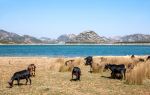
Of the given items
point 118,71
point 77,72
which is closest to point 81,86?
point 77,72

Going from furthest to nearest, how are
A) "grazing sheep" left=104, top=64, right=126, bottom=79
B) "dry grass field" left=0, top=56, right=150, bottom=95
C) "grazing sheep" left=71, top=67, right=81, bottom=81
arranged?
1. "grazing sheep" left=104, top=64, right=126, bottom=79
2. "grazing sheep" left=71, top=67, right=81, bottom=81
3. "dry grass field" left=0, top=56, right=150, bottom=95

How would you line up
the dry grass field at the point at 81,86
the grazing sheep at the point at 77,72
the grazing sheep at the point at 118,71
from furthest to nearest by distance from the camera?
the grazing sheep at the point at 118,71 < the grazing sheep at the point at 77,72 < the dry grass field at the point at 81,86

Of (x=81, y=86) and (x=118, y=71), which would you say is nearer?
(x=81, y=86)

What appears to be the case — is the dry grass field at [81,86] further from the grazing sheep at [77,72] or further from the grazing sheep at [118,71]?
the grazing sheep at [118,71]

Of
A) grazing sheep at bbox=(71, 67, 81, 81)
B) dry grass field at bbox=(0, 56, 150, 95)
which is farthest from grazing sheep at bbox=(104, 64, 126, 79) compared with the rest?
grazing sheep at bbox=(71, 67, 81, 81)

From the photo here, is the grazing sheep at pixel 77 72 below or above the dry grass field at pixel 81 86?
above

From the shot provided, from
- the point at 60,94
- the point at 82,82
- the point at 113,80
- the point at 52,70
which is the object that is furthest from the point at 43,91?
the point at 52,70

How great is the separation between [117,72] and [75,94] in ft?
22.5

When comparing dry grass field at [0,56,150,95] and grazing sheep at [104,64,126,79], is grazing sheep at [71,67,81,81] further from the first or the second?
grazing sheep at [104,64,126,79]

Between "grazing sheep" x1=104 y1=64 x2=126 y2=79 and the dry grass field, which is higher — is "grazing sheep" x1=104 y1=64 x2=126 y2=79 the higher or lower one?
the higher one

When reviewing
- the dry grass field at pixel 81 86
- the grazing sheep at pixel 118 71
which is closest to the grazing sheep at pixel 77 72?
the dry grass field at pixel 81 86

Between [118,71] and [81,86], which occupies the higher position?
[118,71]

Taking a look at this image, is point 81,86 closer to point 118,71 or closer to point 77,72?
point 77,72

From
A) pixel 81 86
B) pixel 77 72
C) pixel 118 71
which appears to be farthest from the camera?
pixel 118 71
